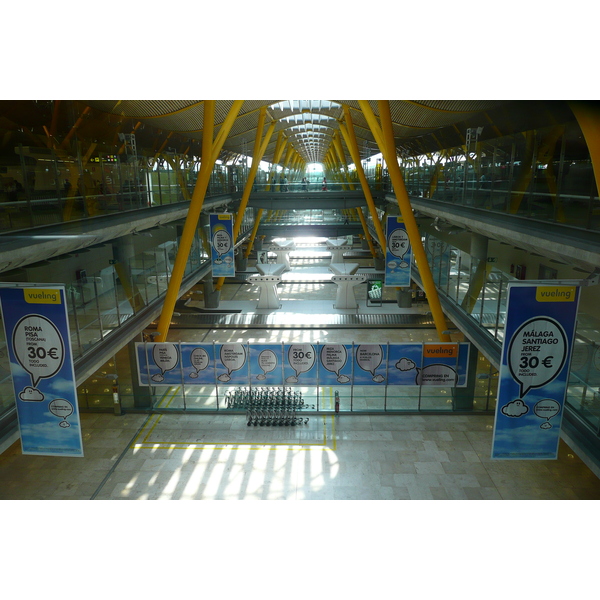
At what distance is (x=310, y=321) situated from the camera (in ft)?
77.6

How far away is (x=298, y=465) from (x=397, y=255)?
30.8ft

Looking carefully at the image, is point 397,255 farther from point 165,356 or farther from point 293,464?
point 165,356

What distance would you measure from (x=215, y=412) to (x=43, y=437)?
744cm

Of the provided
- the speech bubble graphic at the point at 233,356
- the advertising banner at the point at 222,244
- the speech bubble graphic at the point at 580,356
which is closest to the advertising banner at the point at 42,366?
the speech bubble graphic at the point at 233,356

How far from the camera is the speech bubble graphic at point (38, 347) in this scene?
7156mm

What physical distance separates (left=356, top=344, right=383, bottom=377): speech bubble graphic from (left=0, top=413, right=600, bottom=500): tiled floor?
210 centimetres

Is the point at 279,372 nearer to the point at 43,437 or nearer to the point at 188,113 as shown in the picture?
the point at 43,437

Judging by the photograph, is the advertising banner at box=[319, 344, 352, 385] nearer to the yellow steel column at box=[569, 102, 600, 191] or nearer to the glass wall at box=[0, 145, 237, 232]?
the glass wall at box=[0, 145, 237, 232]

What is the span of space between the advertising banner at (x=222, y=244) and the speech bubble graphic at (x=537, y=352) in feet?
45.4

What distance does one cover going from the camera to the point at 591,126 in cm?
621

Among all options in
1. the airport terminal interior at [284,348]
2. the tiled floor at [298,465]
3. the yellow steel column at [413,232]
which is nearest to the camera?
the airport terminal interior at [284,348]

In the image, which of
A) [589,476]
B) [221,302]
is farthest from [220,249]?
[589,476]

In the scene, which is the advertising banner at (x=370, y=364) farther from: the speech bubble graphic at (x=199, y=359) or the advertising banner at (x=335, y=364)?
the speech bubble graphic at (x=199, y=359)

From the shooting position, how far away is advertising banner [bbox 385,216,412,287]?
18141mm
